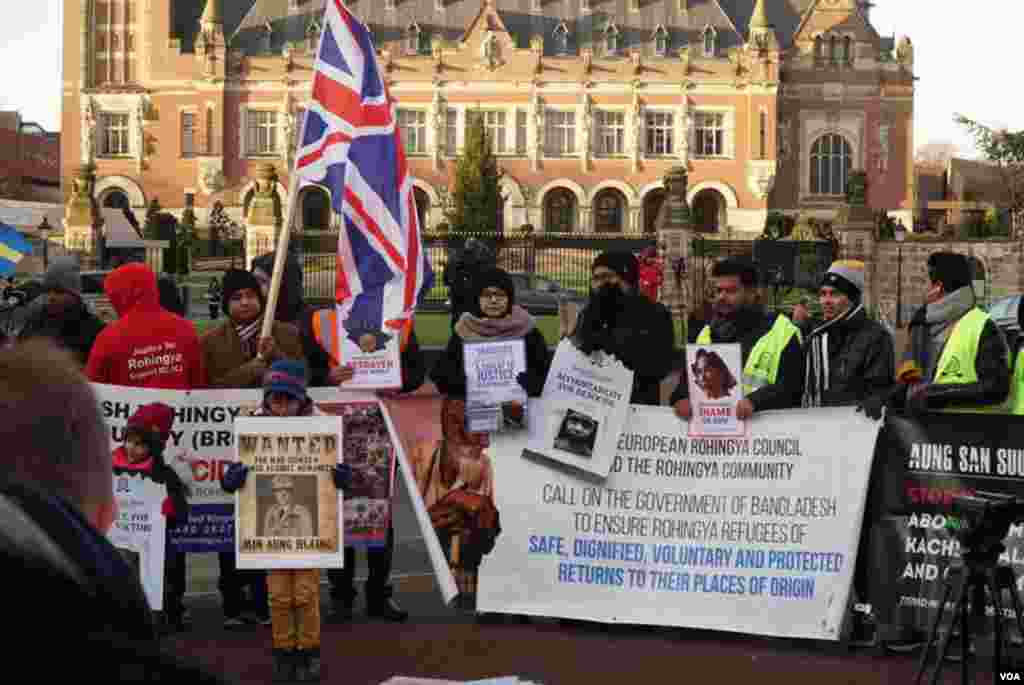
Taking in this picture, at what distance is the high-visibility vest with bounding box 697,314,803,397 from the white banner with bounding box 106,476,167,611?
114 inches

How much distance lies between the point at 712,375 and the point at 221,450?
2478 mm

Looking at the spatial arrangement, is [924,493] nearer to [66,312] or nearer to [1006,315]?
[66,312]

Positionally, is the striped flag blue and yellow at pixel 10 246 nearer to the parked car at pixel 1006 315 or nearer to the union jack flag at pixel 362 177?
the union jack flag at pixel 362 177

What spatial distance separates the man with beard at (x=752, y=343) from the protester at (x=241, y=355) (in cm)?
203

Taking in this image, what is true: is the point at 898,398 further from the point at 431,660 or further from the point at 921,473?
the point at 431,660

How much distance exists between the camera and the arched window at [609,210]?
77.1m

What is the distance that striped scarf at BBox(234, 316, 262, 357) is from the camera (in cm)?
900

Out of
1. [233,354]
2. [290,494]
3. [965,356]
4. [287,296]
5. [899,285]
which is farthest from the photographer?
[899,285]

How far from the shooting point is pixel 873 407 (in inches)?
312

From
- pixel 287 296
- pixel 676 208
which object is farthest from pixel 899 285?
pixel 287 296

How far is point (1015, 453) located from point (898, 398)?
0.73 metres

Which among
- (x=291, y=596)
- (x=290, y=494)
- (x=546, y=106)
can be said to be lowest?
(x=291, y=596)

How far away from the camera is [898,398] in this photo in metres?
8.22

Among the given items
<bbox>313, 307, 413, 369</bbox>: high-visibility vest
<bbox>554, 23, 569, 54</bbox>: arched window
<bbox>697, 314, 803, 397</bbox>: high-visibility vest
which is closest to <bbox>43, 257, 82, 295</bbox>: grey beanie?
<bbox>313, 307, 413, 369</bbox>: high-visibility vest
